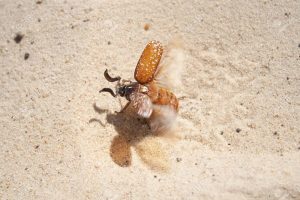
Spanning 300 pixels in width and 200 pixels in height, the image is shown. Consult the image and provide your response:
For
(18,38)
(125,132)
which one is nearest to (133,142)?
(125,132)

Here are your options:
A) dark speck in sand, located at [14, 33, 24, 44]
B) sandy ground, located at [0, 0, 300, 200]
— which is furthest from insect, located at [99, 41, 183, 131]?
dark speck in sand, located at [14, 33, 24, 44]

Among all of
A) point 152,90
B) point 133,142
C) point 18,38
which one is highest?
point 152,90

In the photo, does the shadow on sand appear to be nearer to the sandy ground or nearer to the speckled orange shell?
the sandy ground

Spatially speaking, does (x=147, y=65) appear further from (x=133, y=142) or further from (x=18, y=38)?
(x=18, y=38)

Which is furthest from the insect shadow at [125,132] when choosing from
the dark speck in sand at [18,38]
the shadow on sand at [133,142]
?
the dark speck in sand at [18,38]

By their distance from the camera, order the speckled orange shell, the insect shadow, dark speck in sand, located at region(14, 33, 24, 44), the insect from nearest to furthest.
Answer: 1. the insect
2. the speckled orange shell
3. the insect shadow
4. dark speck in sand, located at region(14, 33, 24, 44)

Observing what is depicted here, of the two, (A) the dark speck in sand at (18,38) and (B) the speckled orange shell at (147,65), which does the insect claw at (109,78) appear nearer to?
(B) the speckled orange shell at (147,65)

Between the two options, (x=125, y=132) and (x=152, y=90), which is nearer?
(x=152, y=90)

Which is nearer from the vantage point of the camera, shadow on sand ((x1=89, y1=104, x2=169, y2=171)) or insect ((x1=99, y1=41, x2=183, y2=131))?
insect ((x1=99, y1=41, x2=183, y2=131))
